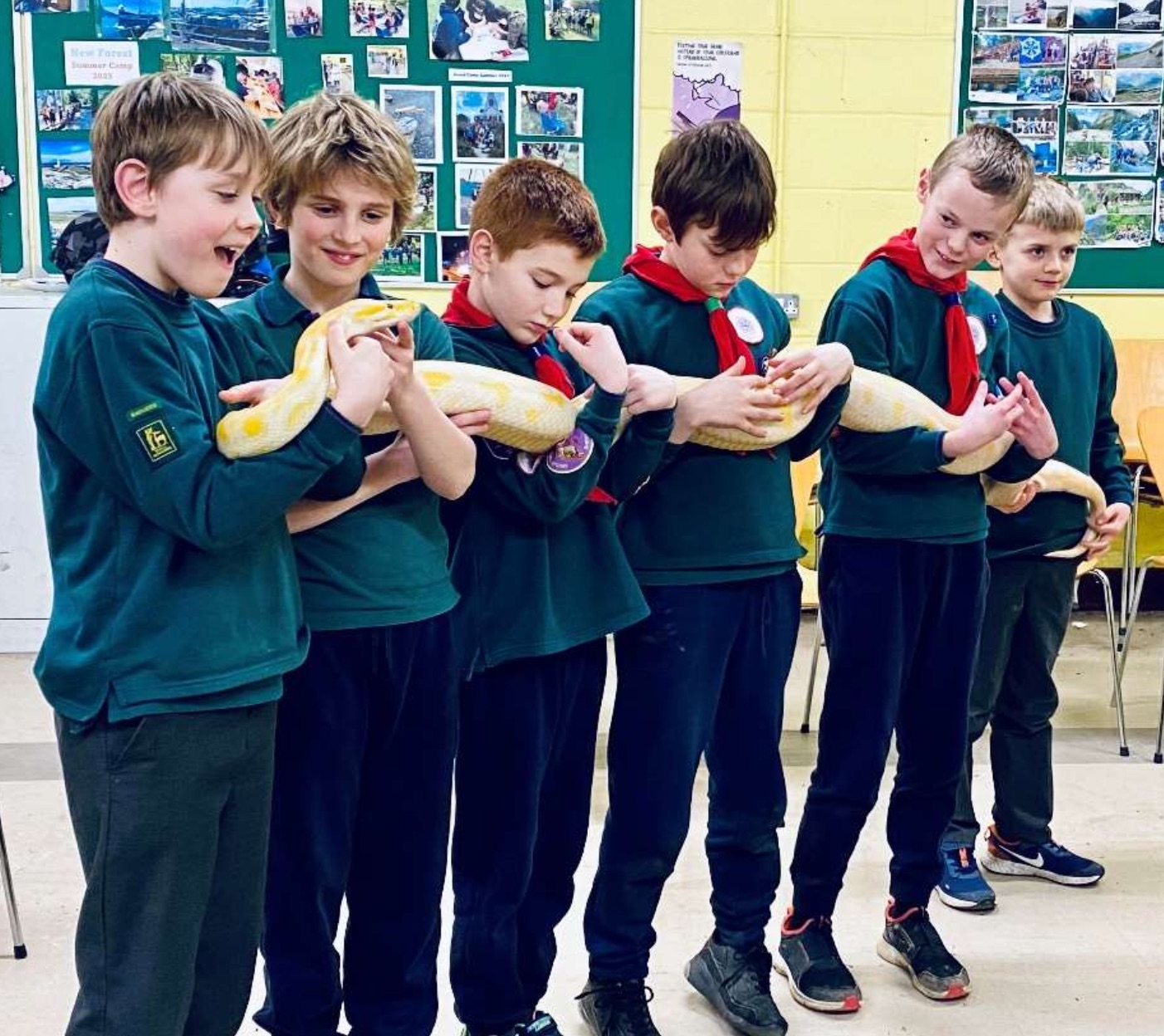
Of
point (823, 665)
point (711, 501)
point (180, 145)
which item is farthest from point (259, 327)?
point (823, 665)

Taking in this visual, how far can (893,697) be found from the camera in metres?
2.48

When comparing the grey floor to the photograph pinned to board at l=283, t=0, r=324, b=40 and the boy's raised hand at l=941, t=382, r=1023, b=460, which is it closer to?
the boy's raised hand at l=941, t=382, r=1023, b=460

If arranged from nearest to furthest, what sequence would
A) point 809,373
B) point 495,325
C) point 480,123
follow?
1. point 495,325
2. point 809,373
3. point 480,123

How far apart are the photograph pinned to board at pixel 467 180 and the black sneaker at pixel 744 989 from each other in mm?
3428

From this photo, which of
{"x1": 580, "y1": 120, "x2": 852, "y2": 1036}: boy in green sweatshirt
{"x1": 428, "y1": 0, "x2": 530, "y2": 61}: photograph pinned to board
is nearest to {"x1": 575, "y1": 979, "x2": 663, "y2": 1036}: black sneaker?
{"x1": 580, "y1": 120, "x2": 852, "y2": 1036}: boy in green sweatshirt

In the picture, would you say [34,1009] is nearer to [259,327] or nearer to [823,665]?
[259,327]

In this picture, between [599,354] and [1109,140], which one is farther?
[1109,140]

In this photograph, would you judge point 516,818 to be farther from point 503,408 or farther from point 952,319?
point 952,319

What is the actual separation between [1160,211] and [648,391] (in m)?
4.22

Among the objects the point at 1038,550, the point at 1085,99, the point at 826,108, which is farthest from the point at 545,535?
the point at 1085,99

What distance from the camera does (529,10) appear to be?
514 centimetres

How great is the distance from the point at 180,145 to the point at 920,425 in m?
1.38

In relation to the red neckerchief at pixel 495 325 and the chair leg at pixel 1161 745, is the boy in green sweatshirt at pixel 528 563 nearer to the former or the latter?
the red neckerchief at pixel 495 325

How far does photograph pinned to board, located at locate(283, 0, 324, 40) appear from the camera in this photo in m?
5.07
